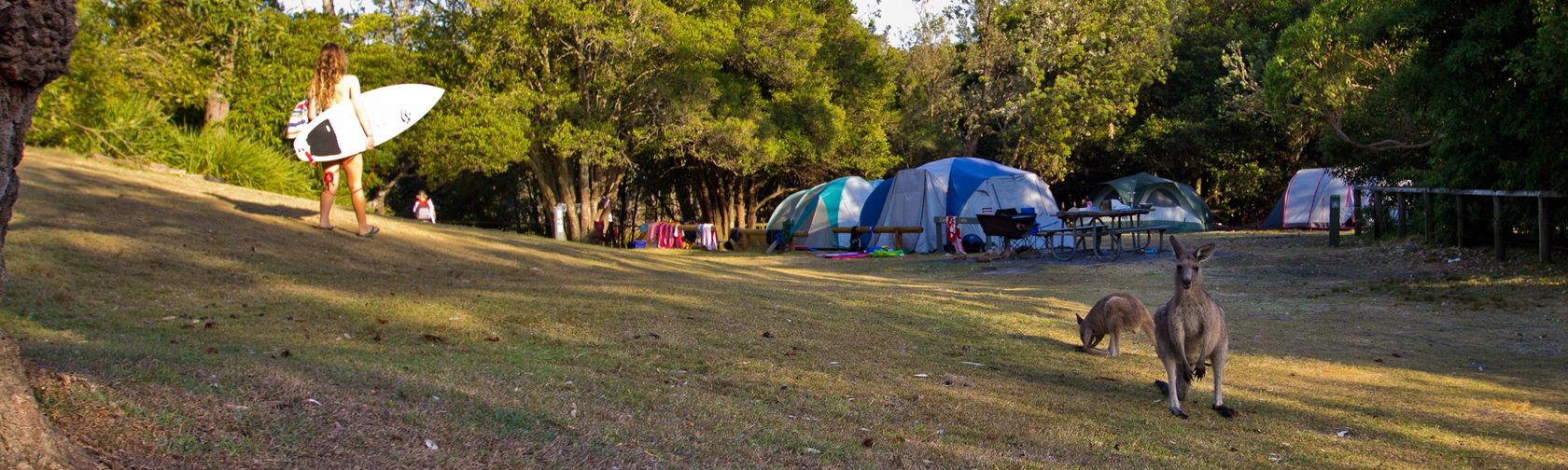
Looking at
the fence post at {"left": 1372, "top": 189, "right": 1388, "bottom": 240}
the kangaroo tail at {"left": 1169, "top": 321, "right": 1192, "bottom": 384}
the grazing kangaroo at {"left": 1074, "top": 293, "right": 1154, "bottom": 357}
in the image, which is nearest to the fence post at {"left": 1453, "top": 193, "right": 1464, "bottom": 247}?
the fence post at {"left": 1372, "top": 189, "right": 1388, "bottom": 240}

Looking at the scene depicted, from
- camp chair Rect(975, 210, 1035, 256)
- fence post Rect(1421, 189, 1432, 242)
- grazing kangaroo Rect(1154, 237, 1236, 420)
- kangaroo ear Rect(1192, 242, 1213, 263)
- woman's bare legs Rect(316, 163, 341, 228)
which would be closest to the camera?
grazing kangaroo Rect(1154, 237, 1236, 420)

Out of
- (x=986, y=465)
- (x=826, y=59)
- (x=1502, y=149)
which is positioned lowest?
(x=986, y=465)

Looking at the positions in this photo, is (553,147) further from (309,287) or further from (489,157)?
(309,287)

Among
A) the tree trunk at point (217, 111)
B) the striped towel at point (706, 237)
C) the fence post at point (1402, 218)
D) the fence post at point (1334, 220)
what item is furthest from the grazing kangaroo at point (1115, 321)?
the striped towel at point (706, 237)

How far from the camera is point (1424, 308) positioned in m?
11.2

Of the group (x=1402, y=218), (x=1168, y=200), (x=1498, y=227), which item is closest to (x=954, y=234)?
(x=1402, y=218)

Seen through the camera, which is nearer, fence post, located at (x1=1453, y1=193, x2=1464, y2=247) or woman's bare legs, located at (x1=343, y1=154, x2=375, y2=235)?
woman's bare legs, located at (x1=343, y1=154, x2=375, y2=235)

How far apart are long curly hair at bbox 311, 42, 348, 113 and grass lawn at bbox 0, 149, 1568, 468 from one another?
54.5 inches

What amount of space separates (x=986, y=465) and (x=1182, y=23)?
36.6 meters

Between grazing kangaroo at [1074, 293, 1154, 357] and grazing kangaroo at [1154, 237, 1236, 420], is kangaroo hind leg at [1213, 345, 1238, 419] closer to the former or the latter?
grazing kangaroo at [1154, 237, 1236, 420]

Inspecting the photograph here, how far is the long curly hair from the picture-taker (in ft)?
35.8

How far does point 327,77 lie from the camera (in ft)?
35.9

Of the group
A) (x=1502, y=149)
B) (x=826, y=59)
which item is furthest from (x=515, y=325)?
(x=826, y=59)

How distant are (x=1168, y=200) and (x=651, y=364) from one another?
94.7 feet
